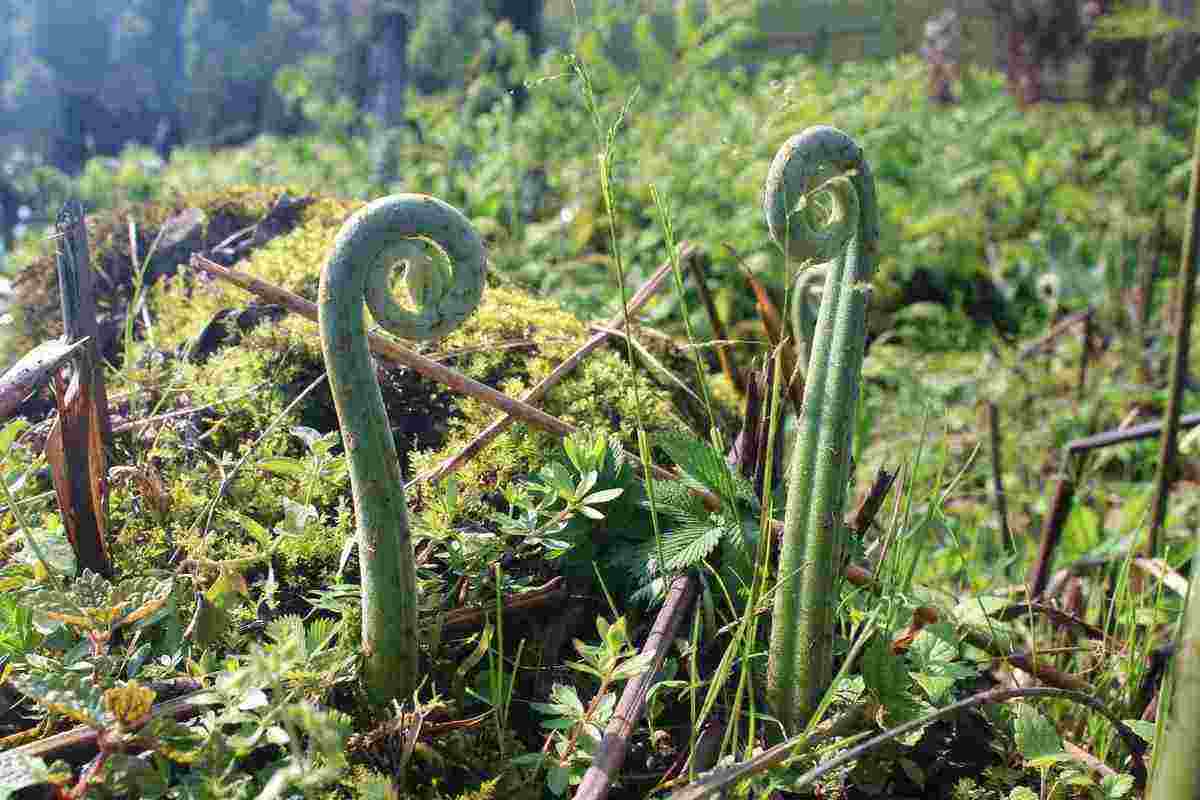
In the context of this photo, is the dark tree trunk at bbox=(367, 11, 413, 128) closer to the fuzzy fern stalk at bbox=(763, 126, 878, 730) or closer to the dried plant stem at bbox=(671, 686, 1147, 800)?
the fuzzy fern stalk at bbox=(763, 126, 878, 730)

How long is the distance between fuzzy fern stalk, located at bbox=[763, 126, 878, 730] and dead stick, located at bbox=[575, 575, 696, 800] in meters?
0.15

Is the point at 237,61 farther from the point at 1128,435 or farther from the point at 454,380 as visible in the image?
the point at 1128,435

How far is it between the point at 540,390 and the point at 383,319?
2.22 ft

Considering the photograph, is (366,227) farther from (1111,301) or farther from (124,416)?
(1111,301)

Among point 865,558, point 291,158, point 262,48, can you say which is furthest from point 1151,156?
point 262,48

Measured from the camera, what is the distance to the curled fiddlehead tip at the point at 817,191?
1.09 m

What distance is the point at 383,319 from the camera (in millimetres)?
1081

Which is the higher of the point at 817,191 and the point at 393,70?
the point at 393,70

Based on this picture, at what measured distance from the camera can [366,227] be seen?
1.06 meters

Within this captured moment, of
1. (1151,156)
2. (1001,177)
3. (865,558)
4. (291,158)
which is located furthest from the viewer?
(1151,156)

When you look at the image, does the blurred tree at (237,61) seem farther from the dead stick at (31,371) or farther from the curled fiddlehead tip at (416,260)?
the curled fiddlehead tip at (416,260)

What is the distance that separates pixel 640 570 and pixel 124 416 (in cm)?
102

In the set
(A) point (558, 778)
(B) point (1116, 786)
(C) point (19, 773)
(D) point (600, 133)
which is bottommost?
(B) point (1116, 786)

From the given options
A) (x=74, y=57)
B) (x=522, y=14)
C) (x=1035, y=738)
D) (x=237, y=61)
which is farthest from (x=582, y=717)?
(x=237, y=61)
